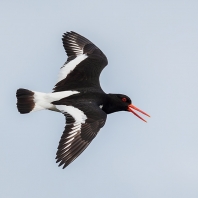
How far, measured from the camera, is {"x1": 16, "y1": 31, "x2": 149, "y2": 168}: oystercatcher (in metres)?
13.3

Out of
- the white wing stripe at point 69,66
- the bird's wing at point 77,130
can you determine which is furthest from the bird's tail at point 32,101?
the white wing stripe at point 69,66

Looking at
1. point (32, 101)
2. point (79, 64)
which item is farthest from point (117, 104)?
point (32, 101)

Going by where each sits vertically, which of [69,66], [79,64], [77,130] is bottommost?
[77,130]

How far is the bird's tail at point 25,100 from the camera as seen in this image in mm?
14930

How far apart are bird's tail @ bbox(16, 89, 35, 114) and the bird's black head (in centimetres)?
152

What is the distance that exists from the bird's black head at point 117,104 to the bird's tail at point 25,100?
4.98 ft

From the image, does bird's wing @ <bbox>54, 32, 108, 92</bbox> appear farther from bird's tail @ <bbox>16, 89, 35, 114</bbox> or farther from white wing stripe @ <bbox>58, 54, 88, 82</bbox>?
bird's tail @ <bbox>16, 89, 35, 114</bbox>

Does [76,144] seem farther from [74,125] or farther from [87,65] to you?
[87,65]

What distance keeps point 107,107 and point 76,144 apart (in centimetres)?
233

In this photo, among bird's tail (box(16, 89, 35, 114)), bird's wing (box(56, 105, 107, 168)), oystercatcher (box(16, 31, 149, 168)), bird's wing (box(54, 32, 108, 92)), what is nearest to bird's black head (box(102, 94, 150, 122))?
oystercatcher (box(16, 31, 149, 168))

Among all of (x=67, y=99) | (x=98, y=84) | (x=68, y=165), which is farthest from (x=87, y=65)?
(x=68, y=165)

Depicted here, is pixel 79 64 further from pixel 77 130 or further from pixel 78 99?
pixel 77 130

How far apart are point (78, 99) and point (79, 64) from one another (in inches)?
55.2

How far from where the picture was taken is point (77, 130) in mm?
13547
